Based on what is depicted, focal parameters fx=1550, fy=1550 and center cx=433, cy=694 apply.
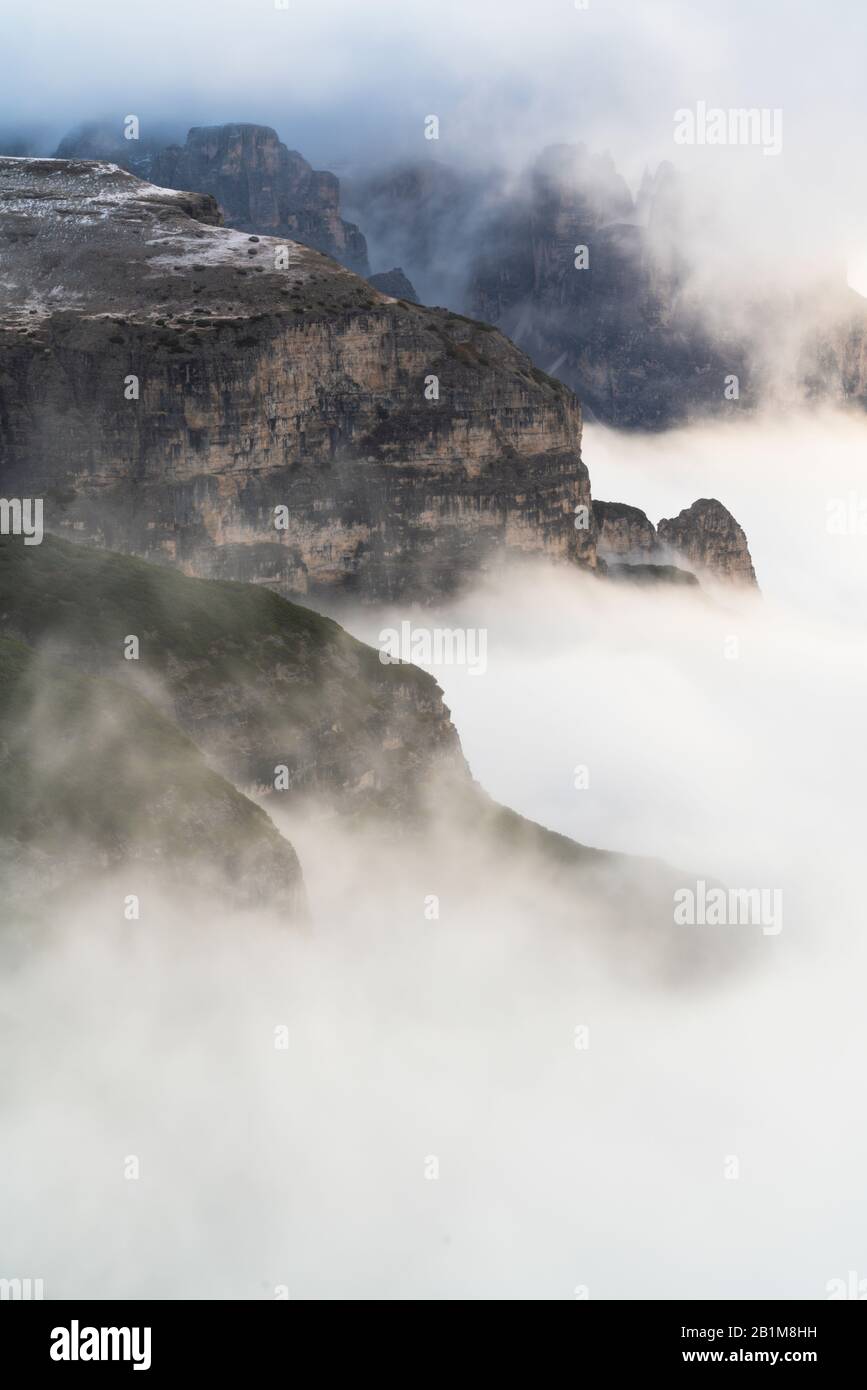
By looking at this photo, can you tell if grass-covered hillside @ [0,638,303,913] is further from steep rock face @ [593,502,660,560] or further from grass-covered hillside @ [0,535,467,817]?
steep rock face @ [593,502,660,560]

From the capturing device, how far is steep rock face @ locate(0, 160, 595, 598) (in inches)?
4525

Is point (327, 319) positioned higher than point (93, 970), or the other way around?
point (327, 319)

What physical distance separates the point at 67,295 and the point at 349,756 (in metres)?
77.2

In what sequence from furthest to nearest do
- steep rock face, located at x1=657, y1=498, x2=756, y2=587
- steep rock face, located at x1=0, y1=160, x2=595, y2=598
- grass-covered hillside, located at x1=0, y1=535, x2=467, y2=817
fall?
steep rock face, located at x1=657, y1=498, x2=756, y2=587 → steep rock face, located at x1=0, y1=160, x2=595, y2=598 → grass-covered hillside, located at x1=0, y1=535, x2=467, y2=817

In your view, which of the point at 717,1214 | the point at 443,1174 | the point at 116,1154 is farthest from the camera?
the point at 717,1214

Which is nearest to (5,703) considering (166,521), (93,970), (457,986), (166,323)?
(93,970)

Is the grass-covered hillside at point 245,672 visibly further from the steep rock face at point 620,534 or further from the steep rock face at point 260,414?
the steep rock face at point 620,534

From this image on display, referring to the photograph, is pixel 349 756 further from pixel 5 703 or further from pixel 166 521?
pixel 166 521

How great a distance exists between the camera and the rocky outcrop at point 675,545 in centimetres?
16088

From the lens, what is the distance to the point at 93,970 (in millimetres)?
42312

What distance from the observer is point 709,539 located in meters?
176

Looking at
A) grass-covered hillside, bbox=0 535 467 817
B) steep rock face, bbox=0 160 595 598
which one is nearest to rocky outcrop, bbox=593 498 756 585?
steep rock face, bbox=0 160 595 598

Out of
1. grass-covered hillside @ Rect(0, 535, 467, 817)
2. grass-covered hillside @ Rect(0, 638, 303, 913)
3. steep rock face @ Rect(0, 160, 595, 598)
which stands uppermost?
steep rock face @ Rect(0, 160, 595, 598)

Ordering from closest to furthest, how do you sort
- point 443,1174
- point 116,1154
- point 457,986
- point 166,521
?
point 116,1154 < point 443,1174 < point 457,986 < point 166,521
